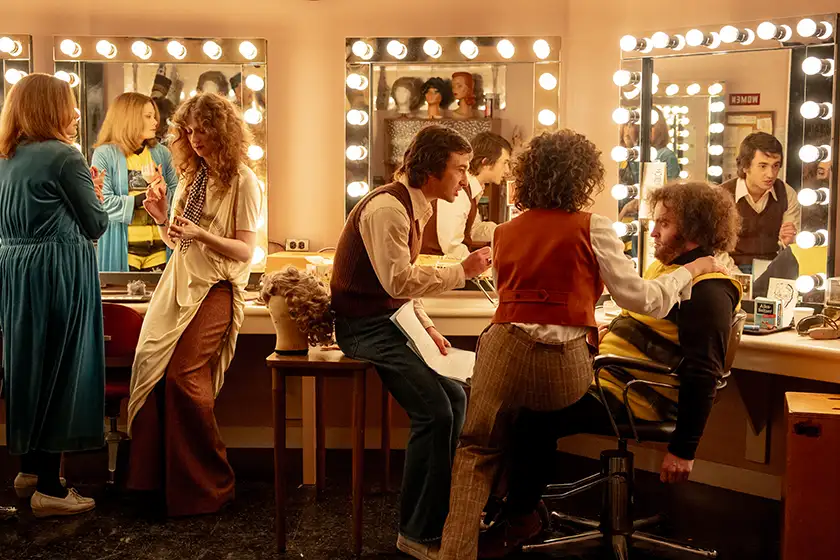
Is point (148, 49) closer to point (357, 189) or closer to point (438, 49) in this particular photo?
point (357, 189)

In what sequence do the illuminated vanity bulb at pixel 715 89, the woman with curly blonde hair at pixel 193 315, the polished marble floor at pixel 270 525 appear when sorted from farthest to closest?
the illuminated vanity bulb at pixel 715 89 → the woman with curly blonde hair at pixel 193 315 → the polished marble floor at pixel 270 525

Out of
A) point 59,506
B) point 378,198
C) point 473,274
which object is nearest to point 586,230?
point 473,274

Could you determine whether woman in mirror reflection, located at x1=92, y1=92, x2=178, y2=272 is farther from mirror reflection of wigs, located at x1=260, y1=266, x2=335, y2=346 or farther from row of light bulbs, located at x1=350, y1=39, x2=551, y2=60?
mirror reflection of wigs, located at x1=260, y1=266, x2=335, y2=346

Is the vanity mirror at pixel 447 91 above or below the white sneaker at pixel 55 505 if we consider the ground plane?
above

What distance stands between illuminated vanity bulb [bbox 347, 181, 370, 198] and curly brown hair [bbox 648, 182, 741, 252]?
1665mm

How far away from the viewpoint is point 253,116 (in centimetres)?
433

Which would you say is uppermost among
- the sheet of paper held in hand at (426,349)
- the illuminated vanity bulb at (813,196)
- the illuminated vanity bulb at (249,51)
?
the illuminated vanity bulb at (249,51)

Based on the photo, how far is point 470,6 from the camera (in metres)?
4.28

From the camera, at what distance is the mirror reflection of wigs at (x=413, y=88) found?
169 inches

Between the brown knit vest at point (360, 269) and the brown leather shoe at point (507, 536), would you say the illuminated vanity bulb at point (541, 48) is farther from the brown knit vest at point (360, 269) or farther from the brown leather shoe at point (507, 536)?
the brown leather shoe at point (507, 536)

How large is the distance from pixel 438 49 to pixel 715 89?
113 centimetres

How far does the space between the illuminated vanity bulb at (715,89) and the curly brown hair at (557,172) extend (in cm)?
130

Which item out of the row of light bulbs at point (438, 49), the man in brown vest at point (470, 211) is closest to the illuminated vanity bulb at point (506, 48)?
the row of light bulbs at point (438, 49)

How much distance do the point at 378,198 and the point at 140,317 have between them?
1.19 meters
